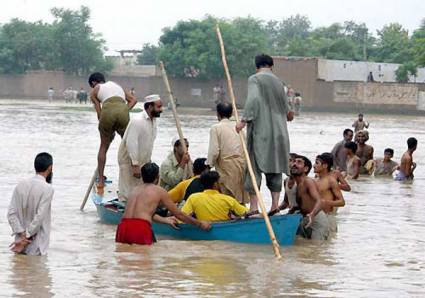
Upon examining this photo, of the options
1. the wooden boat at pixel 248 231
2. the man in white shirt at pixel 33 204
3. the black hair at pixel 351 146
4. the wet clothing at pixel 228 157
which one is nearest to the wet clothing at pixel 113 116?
the wet clothing at pixel 228 157

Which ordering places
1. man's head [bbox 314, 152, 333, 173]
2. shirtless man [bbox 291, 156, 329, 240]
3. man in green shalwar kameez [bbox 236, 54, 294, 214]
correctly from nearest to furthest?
shirtless man [bbox 291, 156, 329, 240]
man in green shalwar kameez [bbox 236, 54, 294, 214]
man's head [bbox 314, 152, 333, 173]

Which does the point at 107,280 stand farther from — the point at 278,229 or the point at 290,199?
the point at 290,199

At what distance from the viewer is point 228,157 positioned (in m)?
12.1

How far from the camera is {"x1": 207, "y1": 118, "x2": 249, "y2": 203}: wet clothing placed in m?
12.1

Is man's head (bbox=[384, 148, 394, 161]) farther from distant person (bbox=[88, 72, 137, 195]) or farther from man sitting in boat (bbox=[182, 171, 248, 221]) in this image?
man sitting in boat (bbox=[182, 171, 248, 221])

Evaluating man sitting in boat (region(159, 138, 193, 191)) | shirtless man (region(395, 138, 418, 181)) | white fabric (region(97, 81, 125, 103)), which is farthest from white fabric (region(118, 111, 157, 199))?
shirtless man (region(395, 138, 418, 181))

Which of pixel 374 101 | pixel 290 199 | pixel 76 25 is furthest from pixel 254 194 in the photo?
pixel 76 25

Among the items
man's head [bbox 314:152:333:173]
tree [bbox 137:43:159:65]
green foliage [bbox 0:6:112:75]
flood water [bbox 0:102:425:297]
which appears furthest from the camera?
tree [bbox 137:43:159:65]

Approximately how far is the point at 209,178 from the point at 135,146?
1.62 metres

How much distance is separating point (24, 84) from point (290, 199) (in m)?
65.7

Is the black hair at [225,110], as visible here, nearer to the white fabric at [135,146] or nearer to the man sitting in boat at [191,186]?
the man sitting in boat at [191,186]

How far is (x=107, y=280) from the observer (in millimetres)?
9258

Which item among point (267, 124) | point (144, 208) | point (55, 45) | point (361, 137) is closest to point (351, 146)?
point (361, 137)

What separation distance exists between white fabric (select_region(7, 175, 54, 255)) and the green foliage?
66.4 meters
